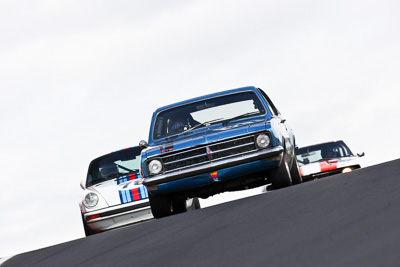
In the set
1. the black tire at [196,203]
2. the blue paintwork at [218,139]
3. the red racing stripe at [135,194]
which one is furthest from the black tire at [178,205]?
the black tire at [196,203]

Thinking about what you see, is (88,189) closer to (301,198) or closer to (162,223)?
(162,223)

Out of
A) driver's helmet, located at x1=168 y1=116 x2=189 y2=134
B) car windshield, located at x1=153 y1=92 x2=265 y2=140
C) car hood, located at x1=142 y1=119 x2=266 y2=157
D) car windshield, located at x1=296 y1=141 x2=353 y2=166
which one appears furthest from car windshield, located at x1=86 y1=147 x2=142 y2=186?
car windshield, located at x1=296 y1=141 x2=353 y2=166

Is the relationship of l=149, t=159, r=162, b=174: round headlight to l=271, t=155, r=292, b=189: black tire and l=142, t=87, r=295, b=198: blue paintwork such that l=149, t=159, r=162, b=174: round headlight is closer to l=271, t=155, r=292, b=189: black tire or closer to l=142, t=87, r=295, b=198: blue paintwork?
l=142, t=87, r=295, b=198: blue paintwork

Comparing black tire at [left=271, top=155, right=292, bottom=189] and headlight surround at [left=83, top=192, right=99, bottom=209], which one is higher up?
headlight surround at [left=83, top=192, right=99, bottom=209]

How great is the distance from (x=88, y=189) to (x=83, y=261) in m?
6.14

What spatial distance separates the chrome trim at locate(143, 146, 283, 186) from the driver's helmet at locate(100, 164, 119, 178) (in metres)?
3.67

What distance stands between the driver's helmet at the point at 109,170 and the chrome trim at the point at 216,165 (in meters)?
3.67

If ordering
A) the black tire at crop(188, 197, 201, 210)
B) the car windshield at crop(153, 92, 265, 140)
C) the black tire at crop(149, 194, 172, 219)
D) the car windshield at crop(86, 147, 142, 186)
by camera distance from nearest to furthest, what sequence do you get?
1. the black tire at crop(149, 194, 172, 219)
2. the car windshield at crop(153, 92, 265, 140)
3. the black tire at crop(188, 197, 201, 210)
4. the car windshield at crop(86, 147, 142, 186)

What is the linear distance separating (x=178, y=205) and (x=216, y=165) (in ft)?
4.33

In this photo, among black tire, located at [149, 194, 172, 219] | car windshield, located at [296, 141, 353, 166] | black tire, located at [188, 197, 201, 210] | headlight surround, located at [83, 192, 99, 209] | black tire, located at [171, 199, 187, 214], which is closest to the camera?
black tire, located at [149, 194, 172, 219]

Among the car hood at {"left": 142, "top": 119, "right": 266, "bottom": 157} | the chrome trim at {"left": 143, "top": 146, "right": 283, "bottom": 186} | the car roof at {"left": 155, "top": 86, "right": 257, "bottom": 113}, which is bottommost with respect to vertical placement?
the chrome trim at {"left": 143, "top": 146, "right": 283, "bottom": 186}

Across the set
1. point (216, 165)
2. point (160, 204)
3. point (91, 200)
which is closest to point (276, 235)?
point (216, 165)

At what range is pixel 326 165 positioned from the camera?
16.4 meters

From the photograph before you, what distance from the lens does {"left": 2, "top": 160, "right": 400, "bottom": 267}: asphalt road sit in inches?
169
